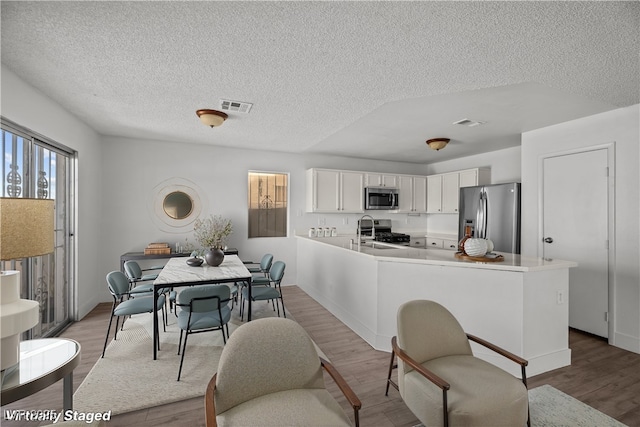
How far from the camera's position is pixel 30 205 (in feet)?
4.42

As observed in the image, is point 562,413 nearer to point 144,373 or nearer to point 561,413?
point 561,413

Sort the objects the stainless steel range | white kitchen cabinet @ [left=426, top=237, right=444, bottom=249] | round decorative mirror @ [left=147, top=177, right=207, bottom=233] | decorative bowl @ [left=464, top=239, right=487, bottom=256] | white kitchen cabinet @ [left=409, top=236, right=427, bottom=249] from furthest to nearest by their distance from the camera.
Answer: white kitchen cabinet @ [left=409, top=236, right=427, bottom=249] < white kitchen cabinet @ [left=426, top=237, right=444, bottom=249] < the stainless steel range < round decorative mirror @ [left=147, top=177, right=207, bottom=233] < decorative bowl @ [left=464, top=239, right=487, bottom=256]

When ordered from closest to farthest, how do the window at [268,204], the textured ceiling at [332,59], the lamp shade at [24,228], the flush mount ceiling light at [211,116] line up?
the lamp shade at [24,228] → the textured ceiling at [332,59] → the flush mount ceiling light at [211,116] → the window at [268,204]

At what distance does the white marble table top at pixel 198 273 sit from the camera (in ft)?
9.34

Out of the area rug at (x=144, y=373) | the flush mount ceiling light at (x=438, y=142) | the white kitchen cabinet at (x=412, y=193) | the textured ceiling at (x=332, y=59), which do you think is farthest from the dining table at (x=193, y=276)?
the white kitchen cabinet at (x=412, y=193)

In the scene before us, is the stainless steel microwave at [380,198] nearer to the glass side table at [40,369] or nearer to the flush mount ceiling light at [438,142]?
the flush mount ceiling light at [438,142]

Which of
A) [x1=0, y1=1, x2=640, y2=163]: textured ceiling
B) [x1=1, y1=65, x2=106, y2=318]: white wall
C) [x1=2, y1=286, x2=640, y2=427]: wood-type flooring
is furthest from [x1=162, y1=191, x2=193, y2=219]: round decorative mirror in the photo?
[x1=2, y1=286, x2=640, y2=427]: wood-type flooring

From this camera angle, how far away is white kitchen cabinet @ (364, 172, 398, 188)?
5.77 m

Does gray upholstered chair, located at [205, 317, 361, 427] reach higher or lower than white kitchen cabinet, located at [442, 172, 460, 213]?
lower

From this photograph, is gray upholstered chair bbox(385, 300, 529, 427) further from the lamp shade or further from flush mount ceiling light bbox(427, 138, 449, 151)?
flush mount ceiling light bbox(427, 138, 449, 151)

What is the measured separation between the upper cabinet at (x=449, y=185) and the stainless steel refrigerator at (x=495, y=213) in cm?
47

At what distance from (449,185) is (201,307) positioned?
497cm

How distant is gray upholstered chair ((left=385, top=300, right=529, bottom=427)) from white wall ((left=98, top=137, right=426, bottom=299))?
12.1 ft

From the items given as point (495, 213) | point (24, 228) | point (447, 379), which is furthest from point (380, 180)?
point (24, 228)
